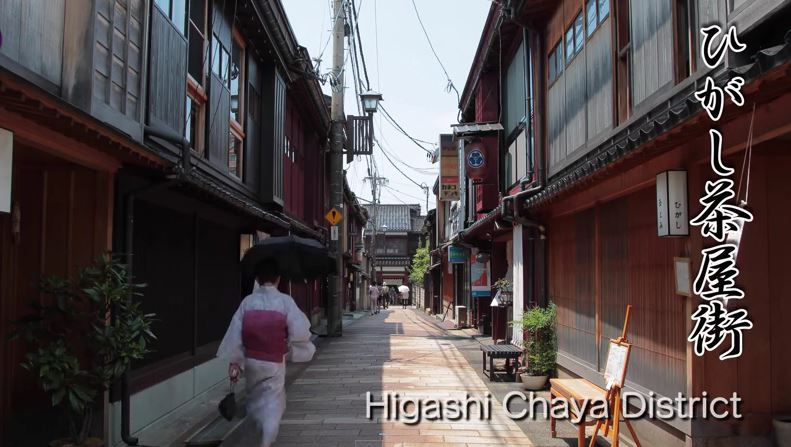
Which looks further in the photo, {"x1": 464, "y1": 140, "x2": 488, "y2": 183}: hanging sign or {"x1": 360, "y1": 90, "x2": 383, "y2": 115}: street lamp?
{"x1": 360, "y1": 90, "x2": 383, "y2": 115}: street lamp

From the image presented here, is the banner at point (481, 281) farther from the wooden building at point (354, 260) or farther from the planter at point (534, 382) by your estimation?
the wooden building at point (354, 260)

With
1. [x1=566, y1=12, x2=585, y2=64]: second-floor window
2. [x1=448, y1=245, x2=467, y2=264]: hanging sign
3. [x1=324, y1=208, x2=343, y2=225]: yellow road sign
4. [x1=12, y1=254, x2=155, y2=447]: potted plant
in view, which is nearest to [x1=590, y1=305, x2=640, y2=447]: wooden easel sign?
[x1=12, y1=254, x2=155, y2=447]: potted plant

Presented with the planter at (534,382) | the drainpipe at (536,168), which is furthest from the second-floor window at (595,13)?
the planter at (534,382)

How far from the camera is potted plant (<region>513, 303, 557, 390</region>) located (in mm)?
11695

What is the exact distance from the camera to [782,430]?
5.94 m

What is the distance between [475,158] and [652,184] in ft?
38.5

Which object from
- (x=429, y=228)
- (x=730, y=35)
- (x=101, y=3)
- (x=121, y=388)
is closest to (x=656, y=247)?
(x=730, y=35)

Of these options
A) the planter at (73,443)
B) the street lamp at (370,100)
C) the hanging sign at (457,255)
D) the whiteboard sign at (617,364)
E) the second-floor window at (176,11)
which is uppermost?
the street lamp at (370,100)

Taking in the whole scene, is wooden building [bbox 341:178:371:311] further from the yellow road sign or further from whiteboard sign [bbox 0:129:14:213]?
whiteboard sign [bbox 0:129:14:213]

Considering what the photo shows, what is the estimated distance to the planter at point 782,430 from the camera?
5875 mm

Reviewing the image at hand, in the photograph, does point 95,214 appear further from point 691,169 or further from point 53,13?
point 691,169

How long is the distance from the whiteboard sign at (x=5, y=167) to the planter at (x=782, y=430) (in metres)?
6.90

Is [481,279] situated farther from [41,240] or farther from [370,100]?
[41,240]

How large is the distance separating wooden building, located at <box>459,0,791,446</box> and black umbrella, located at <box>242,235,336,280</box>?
12.0 ft
